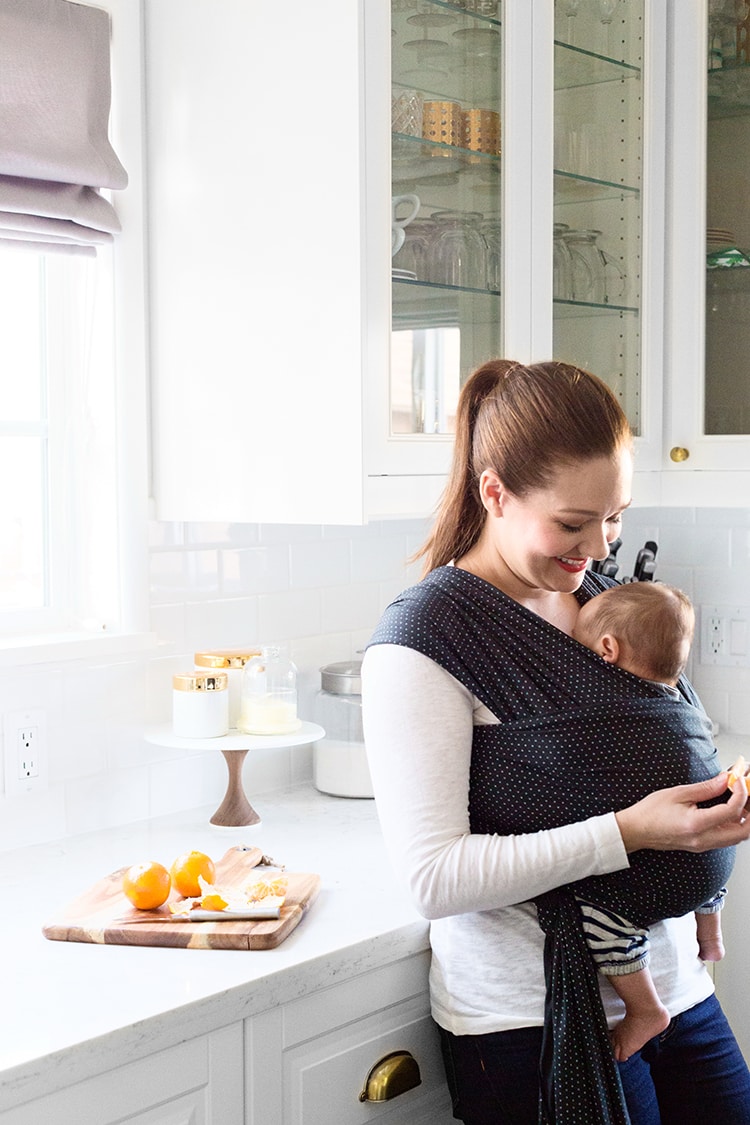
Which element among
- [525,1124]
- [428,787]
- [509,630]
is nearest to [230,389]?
[509,630]

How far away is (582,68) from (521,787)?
4.46 feet

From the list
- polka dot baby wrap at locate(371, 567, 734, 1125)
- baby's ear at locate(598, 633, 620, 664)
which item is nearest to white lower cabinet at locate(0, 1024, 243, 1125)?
polka dot baby wrap at locate(371, 567, 734, 1125)

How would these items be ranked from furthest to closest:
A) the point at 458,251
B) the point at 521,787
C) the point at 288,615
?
the point at 288,615
the point at 458,251
the point at 521,787

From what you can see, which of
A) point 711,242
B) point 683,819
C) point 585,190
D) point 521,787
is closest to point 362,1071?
point 521,787

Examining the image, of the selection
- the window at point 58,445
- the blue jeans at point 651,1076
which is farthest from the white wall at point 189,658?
the blue jeans at point 651,1076

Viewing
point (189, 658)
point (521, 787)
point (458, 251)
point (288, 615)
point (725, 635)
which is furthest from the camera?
point (725, 635)

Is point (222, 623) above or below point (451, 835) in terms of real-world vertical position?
above

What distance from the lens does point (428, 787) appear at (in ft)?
4.55

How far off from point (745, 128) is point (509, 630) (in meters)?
1.38

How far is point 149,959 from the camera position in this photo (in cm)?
147

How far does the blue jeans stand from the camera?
149 cm

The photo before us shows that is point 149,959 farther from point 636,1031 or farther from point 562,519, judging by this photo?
point 562,519

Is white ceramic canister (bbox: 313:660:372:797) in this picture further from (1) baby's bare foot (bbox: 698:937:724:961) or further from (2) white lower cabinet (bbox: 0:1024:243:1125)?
(2) white lower cabinet (bbox: 0:1024:243:1125)

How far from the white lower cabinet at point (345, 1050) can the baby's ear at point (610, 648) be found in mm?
452
